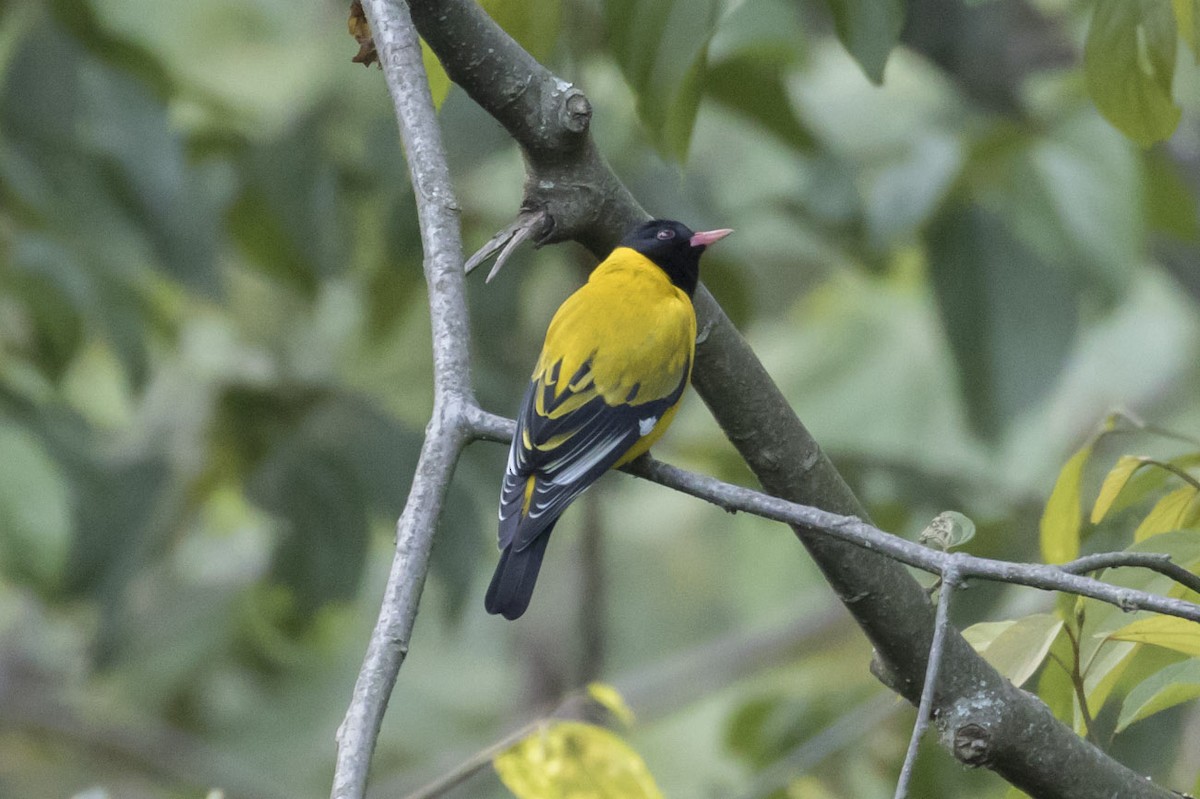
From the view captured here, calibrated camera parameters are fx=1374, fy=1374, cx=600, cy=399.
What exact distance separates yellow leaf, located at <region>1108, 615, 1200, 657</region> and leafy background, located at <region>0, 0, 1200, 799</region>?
0.01 metres

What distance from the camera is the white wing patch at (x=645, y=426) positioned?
7.91 feet

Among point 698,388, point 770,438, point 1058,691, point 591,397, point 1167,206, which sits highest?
point 1167,206

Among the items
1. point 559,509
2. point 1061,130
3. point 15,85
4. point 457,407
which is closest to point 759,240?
point 1061,130

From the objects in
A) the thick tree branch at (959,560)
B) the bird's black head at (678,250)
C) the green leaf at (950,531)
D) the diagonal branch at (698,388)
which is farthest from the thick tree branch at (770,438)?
the bird's black head at (678,250)

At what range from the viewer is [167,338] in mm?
4277

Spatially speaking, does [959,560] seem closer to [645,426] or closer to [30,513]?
[645,426]

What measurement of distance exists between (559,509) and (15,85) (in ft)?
6.53

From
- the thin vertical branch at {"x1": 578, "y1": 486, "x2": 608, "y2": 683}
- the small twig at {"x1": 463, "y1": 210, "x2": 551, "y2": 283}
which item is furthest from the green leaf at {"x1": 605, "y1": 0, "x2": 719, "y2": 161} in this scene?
the thin vertical branch at {"x1": 578, "y1": 486, "x2": 608, "y2": 683}

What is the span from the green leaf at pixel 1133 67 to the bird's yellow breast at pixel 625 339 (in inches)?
31.5

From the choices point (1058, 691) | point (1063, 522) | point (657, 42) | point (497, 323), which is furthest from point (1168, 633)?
point (497, 323)

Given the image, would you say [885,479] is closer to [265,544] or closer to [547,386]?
[547,386]

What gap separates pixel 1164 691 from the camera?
5.08ft

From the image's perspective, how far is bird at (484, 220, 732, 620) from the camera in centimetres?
226

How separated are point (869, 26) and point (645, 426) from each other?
2.69ft
